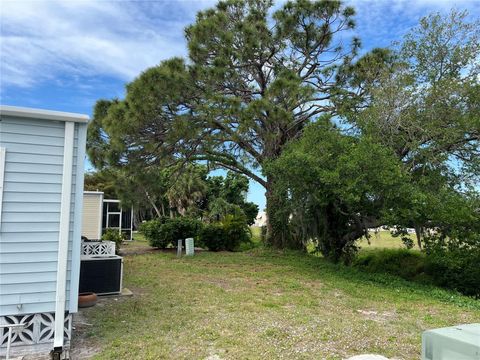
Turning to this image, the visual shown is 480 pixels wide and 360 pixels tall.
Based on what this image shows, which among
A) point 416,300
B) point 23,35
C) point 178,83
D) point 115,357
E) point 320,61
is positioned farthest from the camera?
point 320,61

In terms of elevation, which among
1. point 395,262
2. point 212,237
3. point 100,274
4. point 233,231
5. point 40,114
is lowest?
point 395,262

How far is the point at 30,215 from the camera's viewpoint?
3.51 m

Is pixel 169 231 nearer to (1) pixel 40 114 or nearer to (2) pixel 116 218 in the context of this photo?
(2) pixel 116 218

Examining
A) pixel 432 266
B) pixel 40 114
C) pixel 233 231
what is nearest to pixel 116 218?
pixel 233 231

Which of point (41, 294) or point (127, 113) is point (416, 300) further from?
point (127, 113)

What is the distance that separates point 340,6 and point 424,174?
233 inches

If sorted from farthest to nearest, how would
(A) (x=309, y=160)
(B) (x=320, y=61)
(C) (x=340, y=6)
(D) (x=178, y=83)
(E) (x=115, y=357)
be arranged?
(B) (x=320, y=61) < (C) (x=340, y=6) < (D) (x=178, y=83) < (A) (x=309, y=160) < (E) (x=115, y=357)

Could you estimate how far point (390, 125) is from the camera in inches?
308

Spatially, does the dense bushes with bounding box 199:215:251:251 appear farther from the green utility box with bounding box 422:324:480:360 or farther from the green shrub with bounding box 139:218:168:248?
the green utility box with bounding box 422:324:480:360

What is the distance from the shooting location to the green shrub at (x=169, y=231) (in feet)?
44.0

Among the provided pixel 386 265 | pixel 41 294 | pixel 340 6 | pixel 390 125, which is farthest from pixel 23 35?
pixel 386 265

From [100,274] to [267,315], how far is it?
8.43ft

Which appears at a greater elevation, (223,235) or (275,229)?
(275,229)

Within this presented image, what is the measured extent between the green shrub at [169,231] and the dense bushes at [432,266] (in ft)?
19.5
